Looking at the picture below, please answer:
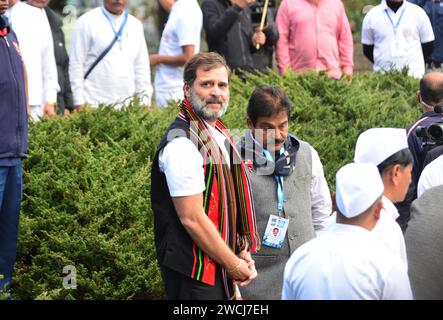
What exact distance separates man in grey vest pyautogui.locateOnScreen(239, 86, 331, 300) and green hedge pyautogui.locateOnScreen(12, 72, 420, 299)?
1.32 m

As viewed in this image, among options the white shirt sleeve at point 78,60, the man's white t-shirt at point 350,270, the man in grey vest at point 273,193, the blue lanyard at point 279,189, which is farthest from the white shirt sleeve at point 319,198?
the white shirt sleeve at point 78,60

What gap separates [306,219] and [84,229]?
72.6 inches

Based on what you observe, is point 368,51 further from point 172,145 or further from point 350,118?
point 172,145

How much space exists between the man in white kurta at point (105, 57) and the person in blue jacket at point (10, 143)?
10.3 ft

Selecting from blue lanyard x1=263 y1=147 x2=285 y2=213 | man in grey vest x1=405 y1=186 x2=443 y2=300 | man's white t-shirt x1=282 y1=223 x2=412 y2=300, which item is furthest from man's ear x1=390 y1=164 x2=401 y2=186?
blue lanyard x1=263 y1=147 x2=285 y2=213

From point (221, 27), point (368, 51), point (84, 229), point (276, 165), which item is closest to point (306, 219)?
point (276, 165)

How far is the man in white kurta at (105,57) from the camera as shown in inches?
405

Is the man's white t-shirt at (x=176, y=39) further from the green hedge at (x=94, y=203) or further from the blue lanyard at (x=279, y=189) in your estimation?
the blue lanyard at (x=279, y=189)

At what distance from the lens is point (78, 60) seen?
10.3 meters

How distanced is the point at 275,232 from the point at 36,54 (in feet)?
14.2

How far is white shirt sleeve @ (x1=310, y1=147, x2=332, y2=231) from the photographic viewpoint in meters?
6.23

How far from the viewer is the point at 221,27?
11594mm

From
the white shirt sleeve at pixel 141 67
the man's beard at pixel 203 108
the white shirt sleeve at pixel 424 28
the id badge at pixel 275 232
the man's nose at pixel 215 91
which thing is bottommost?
the id badge at pixel 275 232

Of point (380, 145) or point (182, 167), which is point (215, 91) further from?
point (380, 145)
